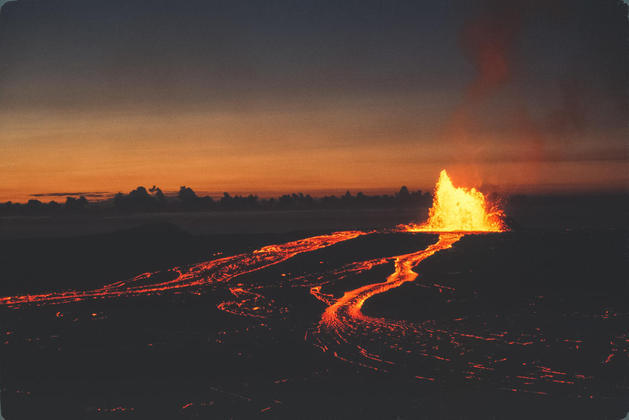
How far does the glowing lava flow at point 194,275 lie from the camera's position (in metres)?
14.0

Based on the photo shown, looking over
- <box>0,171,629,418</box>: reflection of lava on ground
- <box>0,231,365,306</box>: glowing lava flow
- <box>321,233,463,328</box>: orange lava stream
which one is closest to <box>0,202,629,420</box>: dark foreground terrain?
<box>0,171,629,418</box>: reflection of lava on ground

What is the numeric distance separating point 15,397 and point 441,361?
18.8ft

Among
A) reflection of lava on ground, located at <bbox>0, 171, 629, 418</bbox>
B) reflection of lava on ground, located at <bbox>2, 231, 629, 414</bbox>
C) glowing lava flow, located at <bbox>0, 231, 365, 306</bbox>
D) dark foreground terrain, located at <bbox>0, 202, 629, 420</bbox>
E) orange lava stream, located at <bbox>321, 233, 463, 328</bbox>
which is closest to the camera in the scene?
dark foreground terrain, located at <bbox>0, 202, 629, 420</bbox>

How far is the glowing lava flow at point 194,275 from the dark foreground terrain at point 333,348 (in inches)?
25.9

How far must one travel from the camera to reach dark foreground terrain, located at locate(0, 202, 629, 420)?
21.6 feet

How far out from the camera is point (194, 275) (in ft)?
56.8

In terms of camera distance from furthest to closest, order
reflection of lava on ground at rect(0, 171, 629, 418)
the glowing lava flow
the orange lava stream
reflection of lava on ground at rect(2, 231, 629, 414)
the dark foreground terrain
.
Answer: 1. the glowing lava flow
2. the orange lava stream
3. reflection of lava on ground at rect(2, 231, 629, 414)
4. reflection of lava on ground at rect(0, 171, 629, 418)
5. the dark foreground terrain

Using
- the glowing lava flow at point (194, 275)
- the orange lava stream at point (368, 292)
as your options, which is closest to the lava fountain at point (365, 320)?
the orange lava stream at point (368, 292)

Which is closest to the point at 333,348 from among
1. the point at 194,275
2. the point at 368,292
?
A: the point at 368,292

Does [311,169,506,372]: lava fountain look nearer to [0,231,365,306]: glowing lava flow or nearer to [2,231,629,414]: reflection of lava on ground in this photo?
[2,231,629,414]: reflection of lava on ground

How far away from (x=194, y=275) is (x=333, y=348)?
969cm

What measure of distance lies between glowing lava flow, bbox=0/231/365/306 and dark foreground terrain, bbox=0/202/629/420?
2.15 feet

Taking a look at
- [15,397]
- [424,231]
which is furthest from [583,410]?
[424,231]

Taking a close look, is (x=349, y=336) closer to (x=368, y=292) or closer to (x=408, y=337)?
(x=408, y=337)
